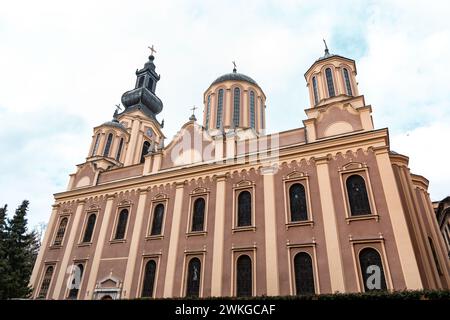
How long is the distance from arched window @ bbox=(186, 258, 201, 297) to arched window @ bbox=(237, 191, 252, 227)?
10.5 feet

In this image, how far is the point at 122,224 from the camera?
1912 centimetres

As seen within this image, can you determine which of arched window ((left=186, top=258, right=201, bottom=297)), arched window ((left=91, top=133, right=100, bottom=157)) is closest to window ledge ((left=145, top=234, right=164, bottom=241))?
arched window ((left=186, top=258, right=201, bottom=297))

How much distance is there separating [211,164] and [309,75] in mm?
9053

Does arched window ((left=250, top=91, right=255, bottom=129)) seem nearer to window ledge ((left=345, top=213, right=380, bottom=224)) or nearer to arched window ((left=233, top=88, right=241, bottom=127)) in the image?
arched window ((left=233, top=88, right=241, bottom=127))

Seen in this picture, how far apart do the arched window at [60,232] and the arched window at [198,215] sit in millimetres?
11190

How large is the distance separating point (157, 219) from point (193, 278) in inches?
184

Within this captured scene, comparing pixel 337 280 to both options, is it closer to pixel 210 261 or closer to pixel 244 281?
pixel 244 281

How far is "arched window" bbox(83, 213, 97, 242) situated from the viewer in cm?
1993

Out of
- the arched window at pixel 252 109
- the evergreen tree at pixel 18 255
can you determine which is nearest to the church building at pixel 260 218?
the evergreen tree at pixel 18 255

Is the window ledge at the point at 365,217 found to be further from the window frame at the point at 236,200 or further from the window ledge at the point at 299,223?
the window frame at the point at 236,200

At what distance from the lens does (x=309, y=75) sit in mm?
19266

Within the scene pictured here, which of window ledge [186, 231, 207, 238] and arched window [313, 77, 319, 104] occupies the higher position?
arched window [313, 77, 319, 104]

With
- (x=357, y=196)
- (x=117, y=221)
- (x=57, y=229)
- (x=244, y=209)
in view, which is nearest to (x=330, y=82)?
(x=357, y=196)

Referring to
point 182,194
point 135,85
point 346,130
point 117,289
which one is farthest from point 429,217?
point 135,85
